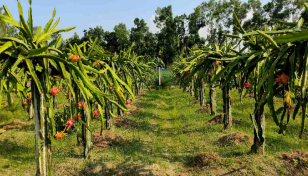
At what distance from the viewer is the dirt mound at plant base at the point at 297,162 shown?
438 centimetres

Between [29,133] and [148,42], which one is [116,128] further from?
[148,42]

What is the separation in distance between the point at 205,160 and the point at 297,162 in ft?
6.24

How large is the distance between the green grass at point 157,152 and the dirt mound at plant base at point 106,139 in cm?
21

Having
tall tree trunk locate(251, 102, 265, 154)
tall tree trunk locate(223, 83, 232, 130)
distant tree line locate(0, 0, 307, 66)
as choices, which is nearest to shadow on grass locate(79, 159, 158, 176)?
tall tree trunk locate(251, 102, 265, 154)

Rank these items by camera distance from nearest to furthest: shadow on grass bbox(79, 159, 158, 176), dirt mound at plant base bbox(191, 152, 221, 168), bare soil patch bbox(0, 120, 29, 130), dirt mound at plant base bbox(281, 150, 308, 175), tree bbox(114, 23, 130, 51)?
dirt mound at plant base bbox(281, 150, 308, 175)
shadow on grass bbox(79, 159, 158, 176)
dirt mound at plant base bbox(191, 152, 221, 168)
bare soil patch bbox(0, 120, 29, 130)
tree bbox(114, 23, 130, 51)

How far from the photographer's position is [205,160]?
520 cm

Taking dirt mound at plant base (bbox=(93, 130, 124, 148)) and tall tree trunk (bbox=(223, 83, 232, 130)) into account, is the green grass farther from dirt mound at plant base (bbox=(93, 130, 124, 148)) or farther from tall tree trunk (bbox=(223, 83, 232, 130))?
tall tree trunk (bbox=(223, 83, 232, 130))

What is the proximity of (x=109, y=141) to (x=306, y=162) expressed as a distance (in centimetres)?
517

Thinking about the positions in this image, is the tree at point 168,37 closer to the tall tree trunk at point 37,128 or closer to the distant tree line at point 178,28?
the distant tree line at point 178,28

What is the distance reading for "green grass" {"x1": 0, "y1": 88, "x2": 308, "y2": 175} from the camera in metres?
4.86

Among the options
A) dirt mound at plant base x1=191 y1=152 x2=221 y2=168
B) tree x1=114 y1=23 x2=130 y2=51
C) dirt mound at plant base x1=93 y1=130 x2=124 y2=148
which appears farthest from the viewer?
tree x1=114 y1=23 x2=130 y2=51

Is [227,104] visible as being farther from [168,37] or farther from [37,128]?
[168,37]

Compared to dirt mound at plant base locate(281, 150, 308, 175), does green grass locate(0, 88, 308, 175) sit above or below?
below

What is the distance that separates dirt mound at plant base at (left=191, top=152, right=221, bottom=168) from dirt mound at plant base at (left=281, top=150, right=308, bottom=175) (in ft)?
4.70
